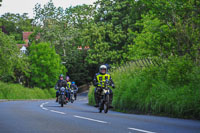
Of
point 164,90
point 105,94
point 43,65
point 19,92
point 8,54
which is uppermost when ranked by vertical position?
point 43,65

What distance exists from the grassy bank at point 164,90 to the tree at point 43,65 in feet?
123

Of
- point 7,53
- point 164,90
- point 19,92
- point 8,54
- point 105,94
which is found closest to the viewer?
point 105,94

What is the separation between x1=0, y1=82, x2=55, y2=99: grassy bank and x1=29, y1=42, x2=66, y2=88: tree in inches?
73.8

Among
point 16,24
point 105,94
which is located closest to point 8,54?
point 105,94

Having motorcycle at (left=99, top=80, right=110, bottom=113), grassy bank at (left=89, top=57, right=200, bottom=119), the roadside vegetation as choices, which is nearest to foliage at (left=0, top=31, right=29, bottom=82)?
the roadside vegetation

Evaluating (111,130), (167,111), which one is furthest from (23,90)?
(111,130)

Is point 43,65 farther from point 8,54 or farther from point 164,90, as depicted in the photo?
point 164,90

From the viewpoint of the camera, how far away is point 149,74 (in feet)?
67.9

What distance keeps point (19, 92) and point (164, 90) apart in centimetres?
3252

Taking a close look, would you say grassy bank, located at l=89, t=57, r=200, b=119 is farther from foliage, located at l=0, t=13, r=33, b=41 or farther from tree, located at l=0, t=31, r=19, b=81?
foliage, located at l=0, t=13, r=33, b=41

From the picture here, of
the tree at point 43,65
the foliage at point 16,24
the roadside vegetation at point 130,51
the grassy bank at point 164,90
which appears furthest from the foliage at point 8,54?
the foliage at point 16,24

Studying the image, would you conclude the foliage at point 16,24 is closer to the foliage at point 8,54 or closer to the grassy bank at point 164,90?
the foliage at point 8,54

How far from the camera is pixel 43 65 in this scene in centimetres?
6081

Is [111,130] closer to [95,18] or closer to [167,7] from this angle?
[167,7]
